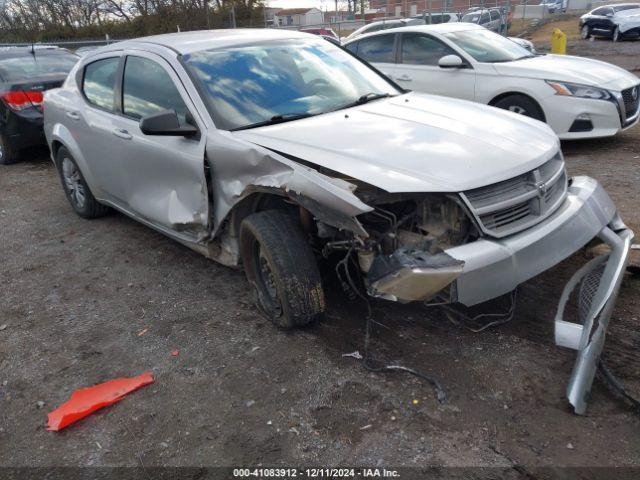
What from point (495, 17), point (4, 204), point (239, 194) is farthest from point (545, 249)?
point (495, 17)

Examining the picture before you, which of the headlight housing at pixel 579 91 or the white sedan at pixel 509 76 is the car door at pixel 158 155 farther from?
the headlight housing at pixel 579 91

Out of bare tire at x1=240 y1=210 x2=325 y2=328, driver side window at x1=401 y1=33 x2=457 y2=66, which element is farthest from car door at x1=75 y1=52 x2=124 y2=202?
driver side window at x1=401 y1=33 x2=457 y2=66

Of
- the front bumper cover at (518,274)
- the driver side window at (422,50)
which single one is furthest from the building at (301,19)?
the front bumper cover at (518,274)

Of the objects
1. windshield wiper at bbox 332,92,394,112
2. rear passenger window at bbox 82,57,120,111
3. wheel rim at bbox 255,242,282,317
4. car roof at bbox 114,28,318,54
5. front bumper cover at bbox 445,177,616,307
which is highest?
car roof at bbox 114,28,318,54

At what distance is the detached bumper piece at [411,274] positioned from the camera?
8.64ft

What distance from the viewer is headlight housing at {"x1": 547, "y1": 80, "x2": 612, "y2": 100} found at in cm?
661

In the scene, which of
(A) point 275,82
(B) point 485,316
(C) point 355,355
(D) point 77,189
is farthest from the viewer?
(D) point 77,189

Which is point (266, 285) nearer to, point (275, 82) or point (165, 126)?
point (165, 126)

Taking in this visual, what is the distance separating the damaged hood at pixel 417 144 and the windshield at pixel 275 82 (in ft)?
0.61

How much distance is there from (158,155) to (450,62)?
463 cm

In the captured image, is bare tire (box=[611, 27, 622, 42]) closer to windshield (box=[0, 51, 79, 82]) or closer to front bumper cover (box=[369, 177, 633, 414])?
windshield (box=[0, 51, 79, 82])

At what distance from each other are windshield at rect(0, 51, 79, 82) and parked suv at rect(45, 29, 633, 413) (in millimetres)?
4645

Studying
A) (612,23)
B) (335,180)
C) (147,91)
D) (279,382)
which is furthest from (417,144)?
(612,23)

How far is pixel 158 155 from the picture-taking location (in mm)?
3990
